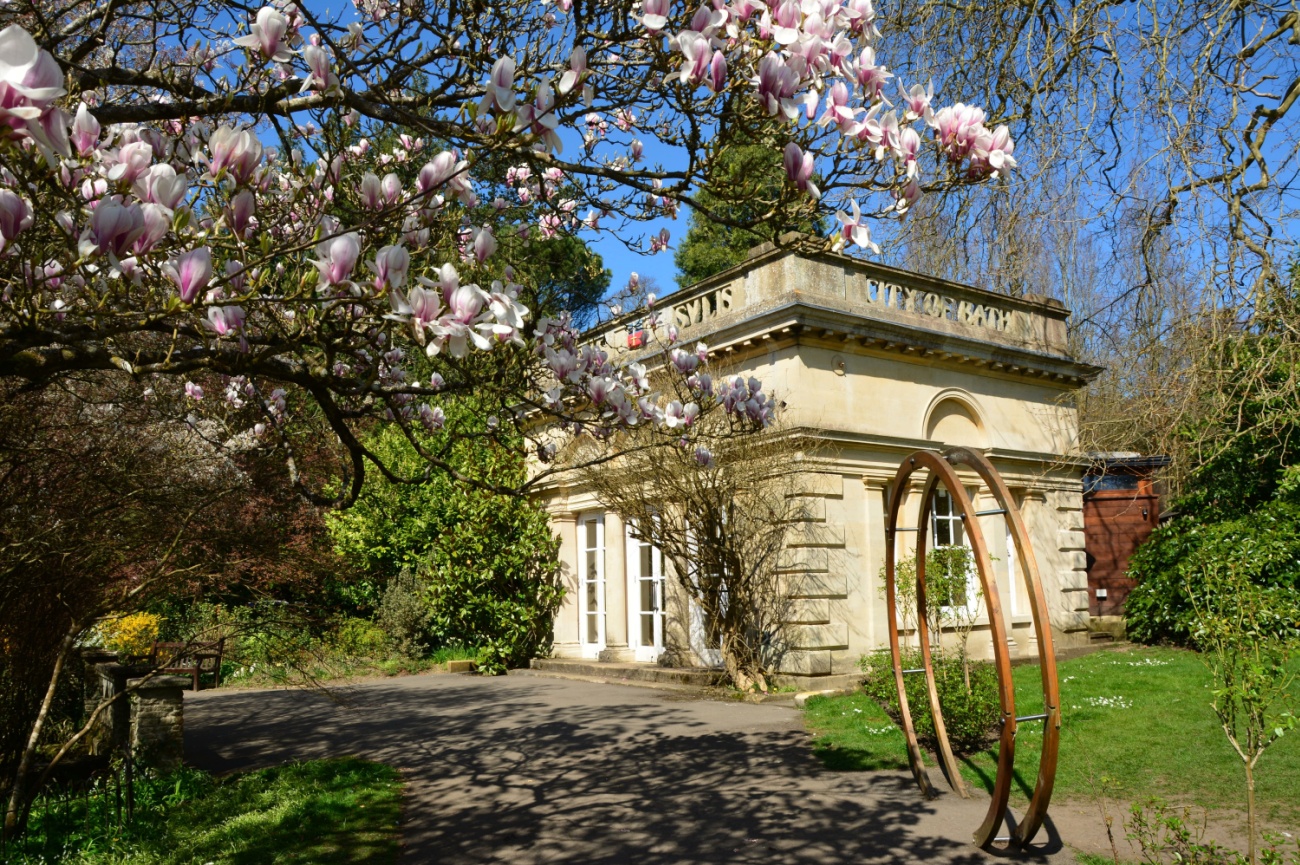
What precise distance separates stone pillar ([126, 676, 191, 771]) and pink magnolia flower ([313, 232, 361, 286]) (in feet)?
20.4

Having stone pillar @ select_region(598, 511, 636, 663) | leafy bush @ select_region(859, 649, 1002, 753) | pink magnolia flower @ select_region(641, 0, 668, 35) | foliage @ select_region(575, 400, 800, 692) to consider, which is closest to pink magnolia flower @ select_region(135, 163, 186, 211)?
pink magnolia flower @ select_region(641, 0, 668, 35)

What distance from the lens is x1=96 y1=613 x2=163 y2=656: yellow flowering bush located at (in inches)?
509

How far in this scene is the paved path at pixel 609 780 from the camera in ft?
18.9

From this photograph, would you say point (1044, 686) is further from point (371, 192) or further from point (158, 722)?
point (158, 722)

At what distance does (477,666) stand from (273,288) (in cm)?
1330

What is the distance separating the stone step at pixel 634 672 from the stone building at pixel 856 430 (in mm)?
355

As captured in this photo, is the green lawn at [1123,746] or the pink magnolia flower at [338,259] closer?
the pink magnolia flower at [338,259]

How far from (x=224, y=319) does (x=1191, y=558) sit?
12151 mm

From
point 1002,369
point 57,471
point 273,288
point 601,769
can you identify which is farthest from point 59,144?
point 1002,369

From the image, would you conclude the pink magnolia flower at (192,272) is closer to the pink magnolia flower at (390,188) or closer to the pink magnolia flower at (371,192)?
the pink magnolia flower at (371,192)

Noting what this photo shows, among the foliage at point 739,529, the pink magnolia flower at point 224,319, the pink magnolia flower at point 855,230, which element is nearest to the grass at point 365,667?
the foliage at point 739,529

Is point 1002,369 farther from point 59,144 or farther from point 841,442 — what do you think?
point 59,144

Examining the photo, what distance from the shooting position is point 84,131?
2736mm

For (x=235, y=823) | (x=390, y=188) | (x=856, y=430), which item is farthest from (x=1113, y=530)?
(x=390, y=188)
